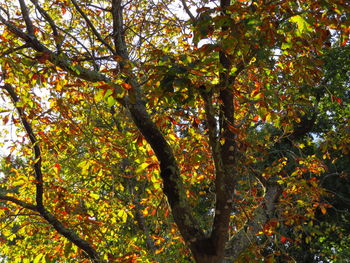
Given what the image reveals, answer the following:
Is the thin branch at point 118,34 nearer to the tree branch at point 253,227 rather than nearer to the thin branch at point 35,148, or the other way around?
the thin branch at point 35,148

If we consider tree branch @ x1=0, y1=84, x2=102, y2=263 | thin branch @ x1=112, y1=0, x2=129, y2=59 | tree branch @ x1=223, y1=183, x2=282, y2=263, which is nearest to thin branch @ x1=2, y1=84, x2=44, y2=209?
tree branch @ x1=0, y1=84, x2=102, y2=263

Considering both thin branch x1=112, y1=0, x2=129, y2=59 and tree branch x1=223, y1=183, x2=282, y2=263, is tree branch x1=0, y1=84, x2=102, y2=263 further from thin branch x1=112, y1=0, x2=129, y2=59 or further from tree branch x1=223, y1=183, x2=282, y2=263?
tree branch x1=223, y1=183, x2=282, y2=263

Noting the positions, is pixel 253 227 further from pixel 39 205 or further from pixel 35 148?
pixel 35 148

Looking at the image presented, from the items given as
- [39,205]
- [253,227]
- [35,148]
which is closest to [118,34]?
[35,148]

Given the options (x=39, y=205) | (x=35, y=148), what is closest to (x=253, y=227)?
(x=39, y=205)

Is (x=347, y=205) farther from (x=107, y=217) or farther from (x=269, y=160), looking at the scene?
(x=107, y=217)

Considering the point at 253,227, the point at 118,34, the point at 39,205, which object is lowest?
the point at 39,205

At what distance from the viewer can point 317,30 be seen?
3367 mm

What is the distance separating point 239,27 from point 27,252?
242 inches

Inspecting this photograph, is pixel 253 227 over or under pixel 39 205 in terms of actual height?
over

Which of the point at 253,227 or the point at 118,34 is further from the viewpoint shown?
the point at 253,227

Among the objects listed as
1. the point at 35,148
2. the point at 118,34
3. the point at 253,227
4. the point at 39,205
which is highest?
the point at 118,34

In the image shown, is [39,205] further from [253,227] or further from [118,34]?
[253,227]

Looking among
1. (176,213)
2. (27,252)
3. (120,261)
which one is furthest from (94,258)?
(27,252)
